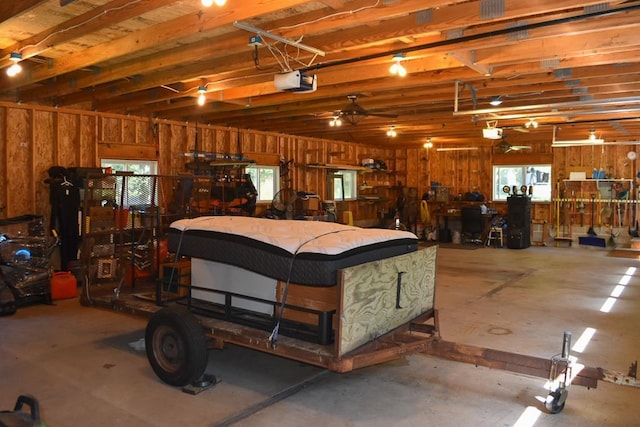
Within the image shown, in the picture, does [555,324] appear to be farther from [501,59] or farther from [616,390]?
[501,59]

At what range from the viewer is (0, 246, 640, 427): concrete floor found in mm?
3334

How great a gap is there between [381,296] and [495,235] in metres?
10.7

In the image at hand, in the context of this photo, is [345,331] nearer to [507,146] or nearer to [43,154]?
[43,154]

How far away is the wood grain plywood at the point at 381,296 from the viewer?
302 cm

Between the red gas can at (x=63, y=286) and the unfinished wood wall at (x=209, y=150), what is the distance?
1.42 meters

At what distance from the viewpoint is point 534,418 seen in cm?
331

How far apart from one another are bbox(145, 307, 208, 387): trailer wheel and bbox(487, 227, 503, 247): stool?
10.9 metres

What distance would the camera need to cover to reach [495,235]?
13.2 m

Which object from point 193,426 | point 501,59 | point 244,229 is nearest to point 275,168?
point 501,59

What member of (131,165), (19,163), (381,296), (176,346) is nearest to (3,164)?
(19,163)

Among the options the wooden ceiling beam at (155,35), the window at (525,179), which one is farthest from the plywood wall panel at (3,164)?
the window at (525,179)

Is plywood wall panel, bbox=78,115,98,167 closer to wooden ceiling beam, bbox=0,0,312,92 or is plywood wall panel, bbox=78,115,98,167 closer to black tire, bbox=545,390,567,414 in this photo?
wooden ceiling beam, bbox=0,0,312,92

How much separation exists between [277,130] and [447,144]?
6024 mm

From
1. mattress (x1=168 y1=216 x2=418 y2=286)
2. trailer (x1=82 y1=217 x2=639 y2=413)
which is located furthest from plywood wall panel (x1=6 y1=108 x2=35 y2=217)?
mattress (x1=168 y1=216 x2=418 y2=286)
